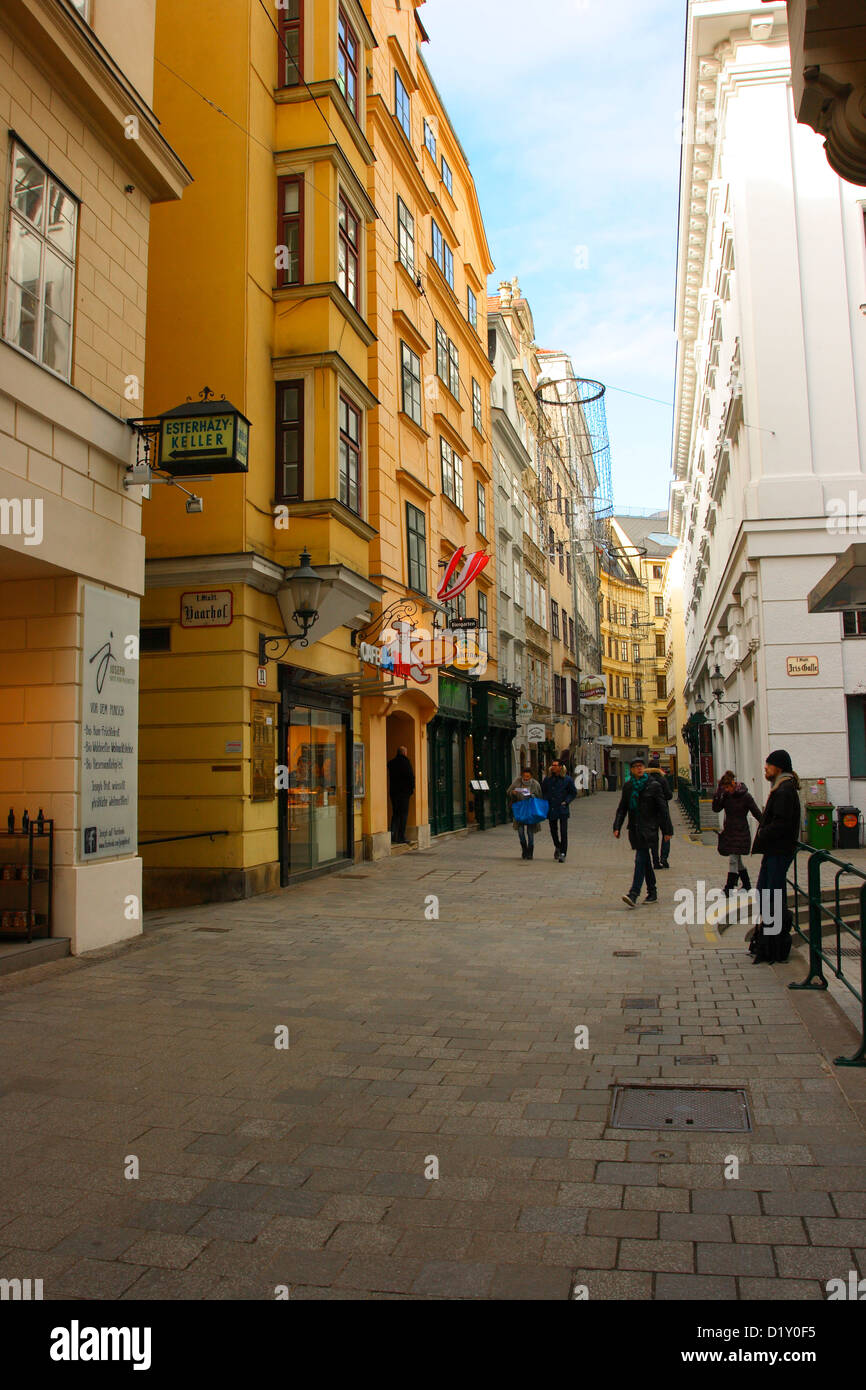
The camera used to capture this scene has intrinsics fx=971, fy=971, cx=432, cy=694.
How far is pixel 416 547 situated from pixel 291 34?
30.2ft

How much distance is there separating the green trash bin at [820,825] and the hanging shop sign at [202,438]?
37.7ft

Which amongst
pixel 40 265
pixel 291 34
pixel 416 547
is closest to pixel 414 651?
pixel 416 547

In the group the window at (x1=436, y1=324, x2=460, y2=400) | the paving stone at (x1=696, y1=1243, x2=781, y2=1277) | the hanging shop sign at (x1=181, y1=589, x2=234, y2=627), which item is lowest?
the paving stone at (x1=696, y1=1243, x2=781, y2=1277)

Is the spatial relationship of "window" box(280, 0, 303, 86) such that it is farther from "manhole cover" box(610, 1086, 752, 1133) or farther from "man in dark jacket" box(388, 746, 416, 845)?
"manhole cover" box(610, 1086, 752, 1133)

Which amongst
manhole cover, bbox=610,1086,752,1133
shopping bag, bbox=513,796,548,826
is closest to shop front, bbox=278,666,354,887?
shopping bag, bbox=513,796,548,826

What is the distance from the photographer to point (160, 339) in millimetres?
13641

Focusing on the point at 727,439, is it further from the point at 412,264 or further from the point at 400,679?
the point at 400,679

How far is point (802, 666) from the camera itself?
17719 mm

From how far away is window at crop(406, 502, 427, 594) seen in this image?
65.8 ft

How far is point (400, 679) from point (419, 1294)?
15649 millimetres

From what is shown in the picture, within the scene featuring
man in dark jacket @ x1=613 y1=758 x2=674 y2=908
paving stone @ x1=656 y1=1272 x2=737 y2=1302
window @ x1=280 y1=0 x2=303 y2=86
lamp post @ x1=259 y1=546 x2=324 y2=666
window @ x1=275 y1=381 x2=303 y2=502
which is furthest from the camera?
window @ x1=280 y1=0 x2=303 y2=86

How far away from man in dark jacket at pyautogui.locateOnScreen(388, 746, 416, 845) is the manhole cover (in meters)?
14.2

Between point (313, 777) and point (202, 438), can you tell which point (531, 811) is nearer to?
point (313, 777)

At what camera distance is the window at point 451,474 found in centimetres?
2350
